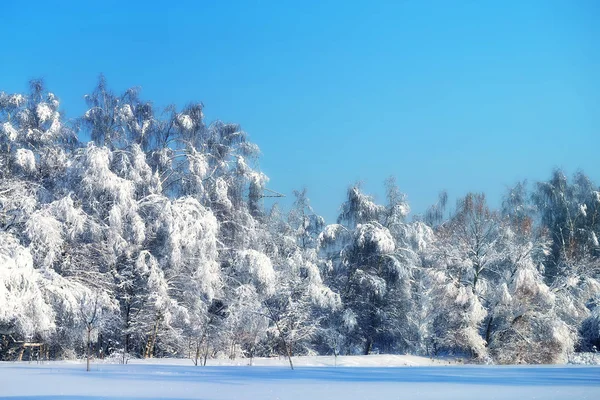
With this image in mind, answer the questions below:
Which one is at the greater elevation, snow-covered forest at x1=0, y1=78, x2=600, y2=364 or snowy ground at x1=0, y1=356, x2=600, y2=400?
snow-covered forest at x1=0, y1=78, x2=600, y2=364

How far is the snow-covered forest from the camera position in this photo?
18984 mm

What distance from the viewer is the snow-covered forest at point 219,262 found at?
62.3 ft

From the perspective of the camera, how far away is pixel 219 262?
71.9 ft

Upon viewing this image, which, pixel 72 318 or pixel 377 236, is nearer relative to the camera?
pixel 72 318

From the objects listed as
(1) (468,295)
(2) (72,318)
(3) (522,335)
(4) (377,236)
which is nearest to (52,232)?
(2) (72,318)

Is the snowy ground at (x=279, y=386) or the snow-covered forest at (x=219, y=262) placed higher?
the snow-covered forest at (x=219, y=262)

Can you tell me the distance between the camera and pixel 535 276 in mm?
20953

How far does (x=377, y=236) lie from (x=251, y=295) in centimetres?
530

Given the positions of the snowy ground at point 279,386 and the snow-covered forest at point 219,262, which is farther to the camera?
the snow-covered forest at point 219,262

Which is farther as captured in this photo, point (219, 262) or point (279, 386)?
point (219, 262)

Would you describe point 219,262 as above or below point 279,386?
above

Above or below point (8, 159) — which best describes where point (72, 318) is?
below

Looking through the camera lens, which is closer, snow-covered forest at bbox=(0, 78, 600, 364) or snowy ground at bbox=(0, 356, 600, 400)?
snowy ground at bbox=(0, 356, 600, 400)

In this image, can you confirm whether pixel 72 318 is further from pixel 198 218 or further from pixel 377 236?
pixel 377 236
